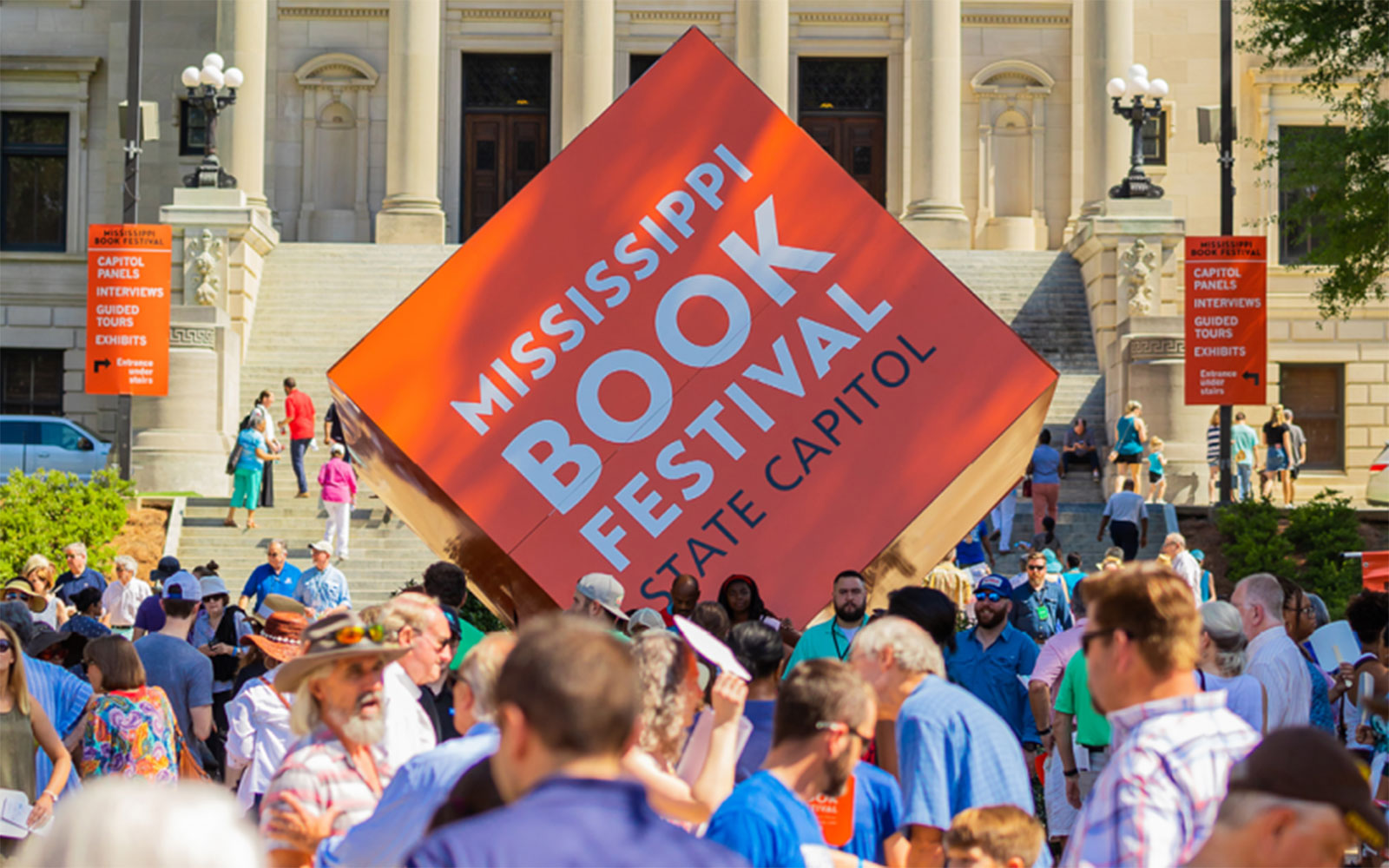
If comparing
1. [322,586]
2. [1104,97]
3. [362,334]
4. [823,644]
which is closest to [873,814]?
[823,644]

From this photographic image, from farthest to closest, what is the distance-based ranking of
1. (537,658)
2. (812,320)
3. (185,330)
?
1. (185,330)
2. (812,320)
3. (537,658)

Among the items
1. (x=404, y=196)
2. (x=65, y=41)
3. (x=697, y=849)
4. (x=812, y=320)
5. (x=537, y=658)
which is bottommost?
(x=697, y=849)

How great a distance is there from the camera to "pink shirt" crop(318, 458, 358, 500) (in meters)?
17.6

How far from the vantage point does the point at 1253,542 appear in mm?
18656

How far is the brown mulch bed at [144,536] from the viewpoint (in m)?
18.0

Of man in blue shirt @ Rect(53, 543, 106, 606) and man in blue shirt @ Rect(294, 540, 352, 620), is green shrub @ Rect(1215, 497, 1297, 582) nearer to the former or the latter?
man in blue shirt @ Rect(294, 540, 352, 620)

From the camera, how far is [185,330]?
80.5 feet

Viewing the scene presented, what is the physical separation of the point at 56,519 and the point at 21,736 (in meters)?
12.7

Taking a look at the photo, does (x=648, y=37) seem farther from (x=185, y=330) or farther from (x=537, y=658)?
(x=537, y=658)

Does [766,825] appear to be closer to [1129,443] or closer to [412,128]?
[1129,443]

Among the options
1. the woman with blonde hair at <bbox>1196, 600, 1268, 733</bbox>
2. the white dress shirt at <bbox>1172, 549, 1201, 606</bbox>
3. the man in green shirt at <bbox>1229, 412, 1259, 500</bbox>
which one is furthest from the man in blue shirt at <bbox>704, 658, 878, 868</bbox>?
the man in green shirt at <bbox>1229, 412, 1259, 500</bbox>

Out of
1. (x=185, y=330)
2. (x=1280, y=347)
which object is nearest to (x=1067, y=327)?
(x=1280, y=347)

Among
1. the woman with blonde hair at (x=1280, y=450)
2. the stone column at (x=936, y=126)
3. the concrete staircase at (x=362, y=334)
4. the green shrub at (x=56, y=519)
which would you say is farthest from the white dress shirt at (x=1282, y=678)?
the stone column at (x=936, y=126)

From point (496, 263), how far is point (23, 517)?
34.3ft
